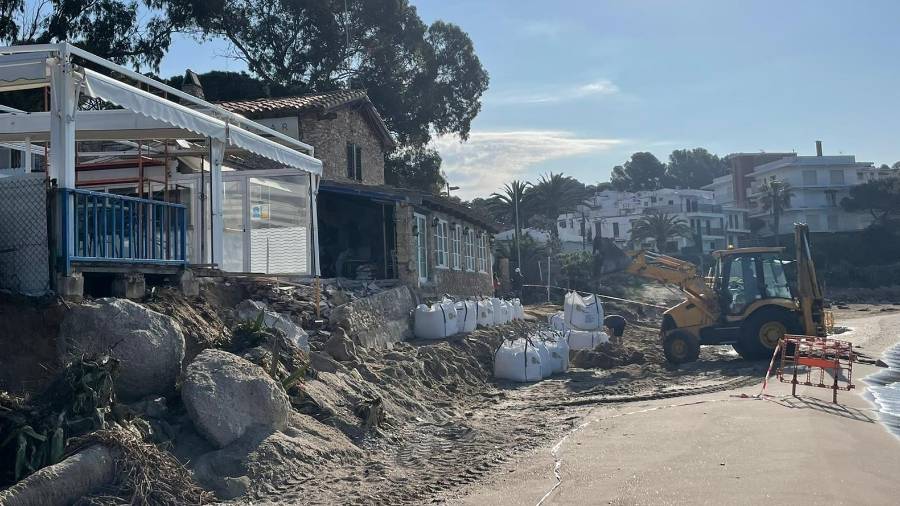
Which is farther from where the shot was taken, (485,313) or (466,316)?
(485,313)

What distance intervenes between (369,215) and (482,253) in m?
9.64

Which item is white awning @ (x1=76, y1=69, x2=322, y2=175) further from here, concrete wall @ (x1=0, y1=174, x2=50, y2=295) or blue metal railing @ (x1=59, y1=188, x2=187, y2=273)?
concrete wall @ (x1=0, y1=174, x2=50, y2=295)

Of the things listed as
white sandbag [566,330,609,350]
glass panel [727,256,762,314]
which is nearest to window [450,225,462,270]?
white sandbag [566,330,609,350]

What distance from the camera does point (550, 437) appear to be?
465 inches

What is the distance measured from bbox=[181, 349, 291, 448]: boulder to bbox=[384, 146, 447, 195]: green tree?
3157 cm

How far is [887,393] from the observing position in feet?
50.8

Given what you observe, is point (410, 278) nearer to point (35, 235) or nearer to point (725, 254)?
point (725, 254)

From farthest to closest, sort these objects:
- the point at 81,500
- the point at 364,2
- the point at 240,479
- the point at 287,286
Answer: the point at 364,2 < the point at 287,286 < the point at 240,479 < the point at 81,500

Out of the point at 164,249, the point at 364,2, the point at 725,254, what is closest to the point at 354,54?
the point at 364,2

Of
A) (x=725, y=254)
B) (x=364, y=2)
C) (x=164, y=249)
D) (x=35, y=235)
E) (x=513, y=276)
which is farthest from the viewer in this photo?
(x=513, y=276)

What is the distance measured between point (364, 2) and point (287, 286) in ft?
88.6

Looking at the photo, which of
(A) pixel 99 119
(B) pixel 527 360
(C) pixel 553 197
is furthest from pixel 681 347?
(C) pixel 553 197

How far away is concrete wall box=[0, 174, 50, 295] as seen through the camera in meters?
9.57

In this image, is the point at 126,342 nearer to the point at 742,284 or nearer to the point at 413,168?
the point at 742,284
